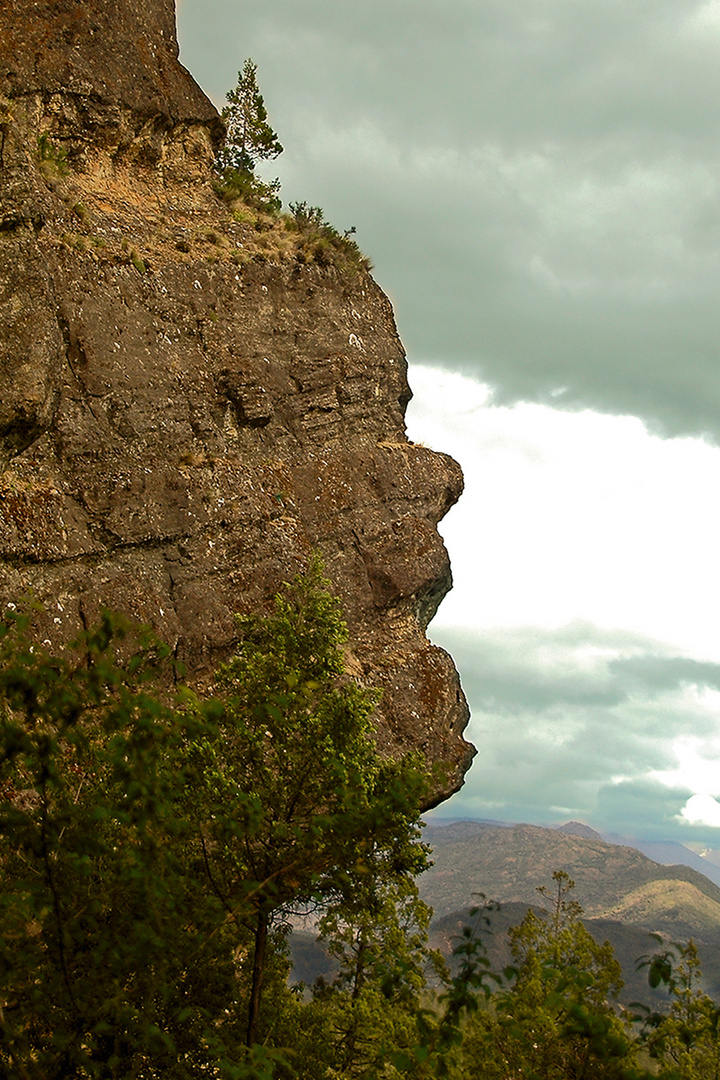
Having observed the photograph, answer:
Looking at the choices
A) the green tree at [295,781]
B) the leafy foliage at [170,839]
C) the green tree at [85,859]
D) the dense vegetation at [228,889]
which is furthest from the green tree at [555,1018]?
the green tree at [85,859]

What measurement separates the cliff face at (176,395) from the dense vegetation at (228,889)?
4.05 m

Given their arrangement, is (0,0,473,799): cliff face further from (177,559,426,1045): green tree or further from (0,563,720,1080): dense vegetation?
(177,559,426,1045): green tree

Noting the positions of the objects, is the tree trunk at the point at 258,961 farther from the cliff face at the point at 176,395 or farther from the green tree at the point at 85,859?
the cliff face at the point at 176,395

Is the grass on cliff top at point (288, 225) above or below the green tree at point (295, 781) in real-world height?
above

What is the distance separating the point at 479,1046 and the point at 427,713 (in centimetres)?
1042

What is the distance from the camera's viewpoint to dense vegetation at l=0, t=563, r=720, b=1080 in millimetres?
7852

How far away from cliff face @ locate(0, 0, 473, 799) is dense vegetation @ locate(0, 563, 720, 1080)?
13.3ft

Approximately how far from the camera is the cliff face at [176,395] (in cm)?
2731

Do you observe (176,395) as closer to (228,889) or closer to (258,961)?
(228,889)

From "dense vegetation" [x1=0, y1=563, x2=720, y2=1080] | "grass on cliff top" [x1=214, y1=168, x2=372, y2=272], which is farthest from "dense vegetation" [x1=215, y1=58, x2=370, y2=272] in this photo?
"dense vegetation" [x1=0, y1=563, x2=720, y2=1080]

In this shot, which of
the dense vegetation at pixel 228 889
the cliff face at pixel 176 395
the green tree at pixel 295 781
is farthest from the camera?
the cliff face at pixel 176 395

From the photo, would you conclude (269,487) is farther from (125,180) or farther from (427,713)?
(125,180)

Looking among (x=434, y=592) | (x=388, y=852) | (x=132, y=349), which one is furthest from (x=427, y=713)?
(x=132, y=349)

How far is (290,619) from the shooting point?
17.8m
